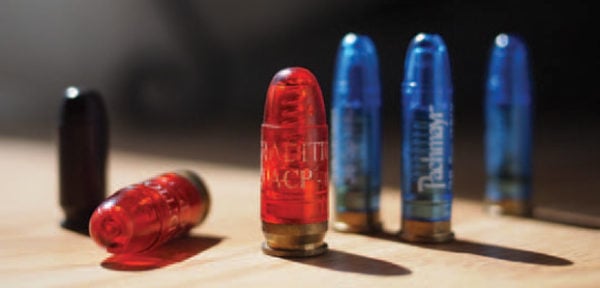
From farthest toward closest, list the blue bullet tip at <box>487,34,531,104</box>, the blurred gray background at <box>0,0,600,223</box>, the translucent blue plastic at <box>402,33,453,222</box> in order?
the blurred gray background at <box>0,0,600,223</box> → the blue bullet tip at <box>487,34,531,104</box> → the translucent blue plastic at <box>402,33,453,222</box>

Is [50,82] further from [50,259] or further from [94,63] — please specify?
[50,259]

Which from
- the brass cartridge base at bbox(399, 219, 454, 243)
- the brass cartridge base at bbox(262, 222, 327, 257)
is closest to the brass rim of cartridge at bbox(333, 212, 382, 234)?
the brass cartridge base at bbox(399, 219, 454, 243)

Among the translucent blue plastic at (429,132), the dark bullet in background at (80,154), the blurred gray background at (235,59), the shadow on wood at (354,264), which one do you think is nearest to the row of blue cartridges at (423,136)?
the translucent blue plastic at (429,132)

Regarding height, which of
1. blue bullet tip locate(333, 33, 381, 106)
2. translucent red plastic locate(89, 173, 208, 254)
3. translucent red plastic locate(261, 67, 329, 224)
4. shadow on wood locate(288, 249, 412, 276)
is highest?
blue bullet tip locate(333, 33, 381, 106)

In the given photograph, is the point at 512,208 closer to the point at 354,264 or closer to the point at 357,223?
the point at 357,223

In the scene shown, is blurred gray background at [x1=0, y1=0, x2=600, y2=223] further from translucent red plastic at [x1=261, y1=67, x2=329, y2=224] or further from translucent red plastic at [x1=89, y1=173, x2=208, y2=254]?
translucent red plastic at [x1=261, y1=67, x2=329, y2=224]

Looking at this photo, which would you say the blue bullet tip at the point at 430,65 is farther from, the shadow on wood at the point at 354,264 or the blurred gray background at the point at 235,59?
the blurred gray background at the point at 235,59

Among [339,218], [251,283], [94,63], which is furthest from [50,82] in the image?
[251,283]

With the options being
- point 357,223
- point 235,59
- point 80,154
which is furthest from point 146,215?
point 235,59
